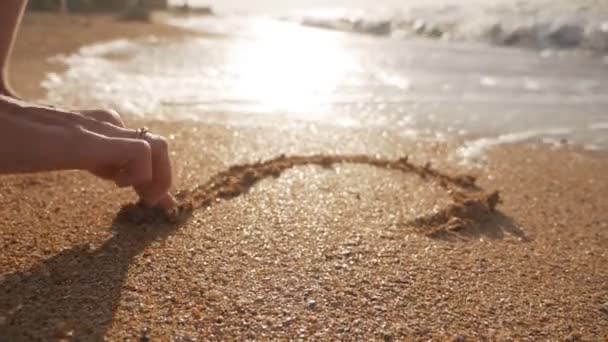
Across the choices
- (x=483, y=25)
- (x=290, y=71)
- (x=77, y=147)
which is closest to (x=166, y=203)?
(x=77, y=147)

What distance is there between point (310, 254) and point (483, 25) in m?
8.84

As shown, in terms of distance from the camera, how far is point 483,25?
988 centimetres

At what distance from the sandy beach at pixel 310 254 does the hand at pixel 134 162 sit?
0.12 meters

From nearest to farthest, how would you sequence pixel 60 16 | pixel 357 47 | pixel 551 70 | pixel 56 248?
pixel 56 248
pixel 551 70
pixel 357 47
pixel 60 16

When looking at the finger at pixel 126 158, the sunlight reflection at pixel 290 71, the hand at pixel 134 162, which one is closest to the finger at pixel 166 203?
the hand at pixel 134 162

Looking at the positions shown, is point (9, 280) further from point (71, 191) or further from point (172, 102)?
point (172, 102)

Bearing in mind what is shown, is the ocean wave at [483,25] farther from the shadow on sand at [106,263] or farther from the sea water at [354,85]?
the shadow on sand at [106,263]

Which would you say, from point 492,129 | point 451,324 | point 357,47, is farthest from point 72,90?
point 357,47

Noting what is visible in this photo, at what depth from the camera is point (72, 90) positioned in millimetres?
4262

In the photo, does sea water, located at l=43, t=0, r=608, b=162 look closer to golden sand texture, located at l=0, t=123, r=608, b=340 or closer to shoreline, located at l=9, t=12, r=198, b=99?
shoreline, located at l=9, t=12, r=198, b=99

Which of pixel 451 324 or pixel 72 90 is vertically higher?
pixel 451 324

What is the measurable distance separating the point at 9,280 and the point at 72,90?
115 inches

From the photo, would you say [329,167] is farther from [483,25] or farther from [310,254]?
[483,25]

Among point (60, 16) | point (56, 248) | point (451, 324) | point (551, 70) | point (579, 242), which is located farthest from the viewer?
point (60, 16)
